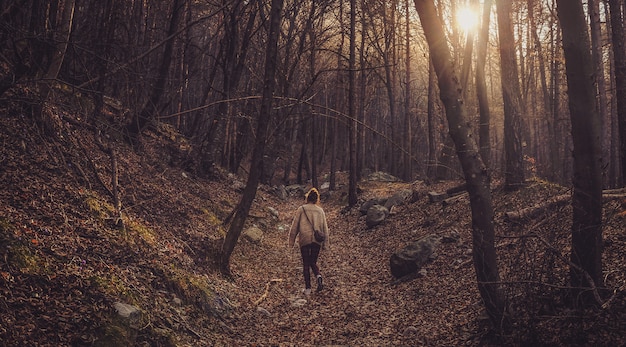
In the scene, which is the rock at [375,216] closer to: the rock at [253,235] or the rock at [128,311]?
the rock at [253,235]

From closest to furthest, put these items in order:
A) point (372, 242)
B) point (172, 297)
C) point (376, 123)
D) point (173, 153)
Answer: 1. point (172, 297)
2. point (372, 242)
3. point (173, 153)
4. point (376, 123)

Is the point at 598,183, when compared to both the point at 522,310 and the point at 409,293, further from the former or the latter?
the point at 409,293

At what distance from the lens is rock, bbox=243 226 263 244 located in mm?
11234

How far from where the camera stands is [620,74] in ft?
28.6

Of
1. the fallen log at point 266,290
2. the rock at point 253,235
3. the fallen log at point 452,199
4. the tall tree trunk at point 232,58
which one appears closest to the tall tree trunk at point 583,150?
the fallen log at point 266,290

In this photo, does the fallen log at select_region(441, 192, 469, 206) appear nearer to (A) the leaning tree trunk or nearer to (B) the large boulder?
(B) the large boulder

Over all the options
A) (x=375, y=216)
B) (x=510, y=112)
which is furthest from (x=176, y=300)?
(x=510, y=112)

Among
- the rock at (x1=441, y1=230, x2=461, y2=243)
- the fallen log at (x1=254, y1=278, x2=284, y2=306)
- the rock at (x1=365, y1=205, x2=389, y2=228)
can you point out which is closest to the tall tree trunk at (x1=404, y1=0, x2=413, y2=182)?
the rock at (x1=365, y1=205, x2=389, y2=228)

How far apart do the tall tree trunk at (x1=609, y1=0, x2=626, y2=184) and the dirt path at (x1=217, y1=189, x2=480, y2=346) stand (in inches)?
172

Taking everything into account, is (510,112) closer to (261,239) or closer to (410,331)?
(410,331)

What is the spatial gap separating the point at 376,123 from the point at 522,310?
41.8 meters

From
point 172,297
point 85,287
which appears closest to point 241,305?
point 172,297

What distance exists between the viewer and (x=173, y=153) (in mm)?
14344

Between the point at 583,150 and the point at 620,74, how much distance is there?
19.4 ft
